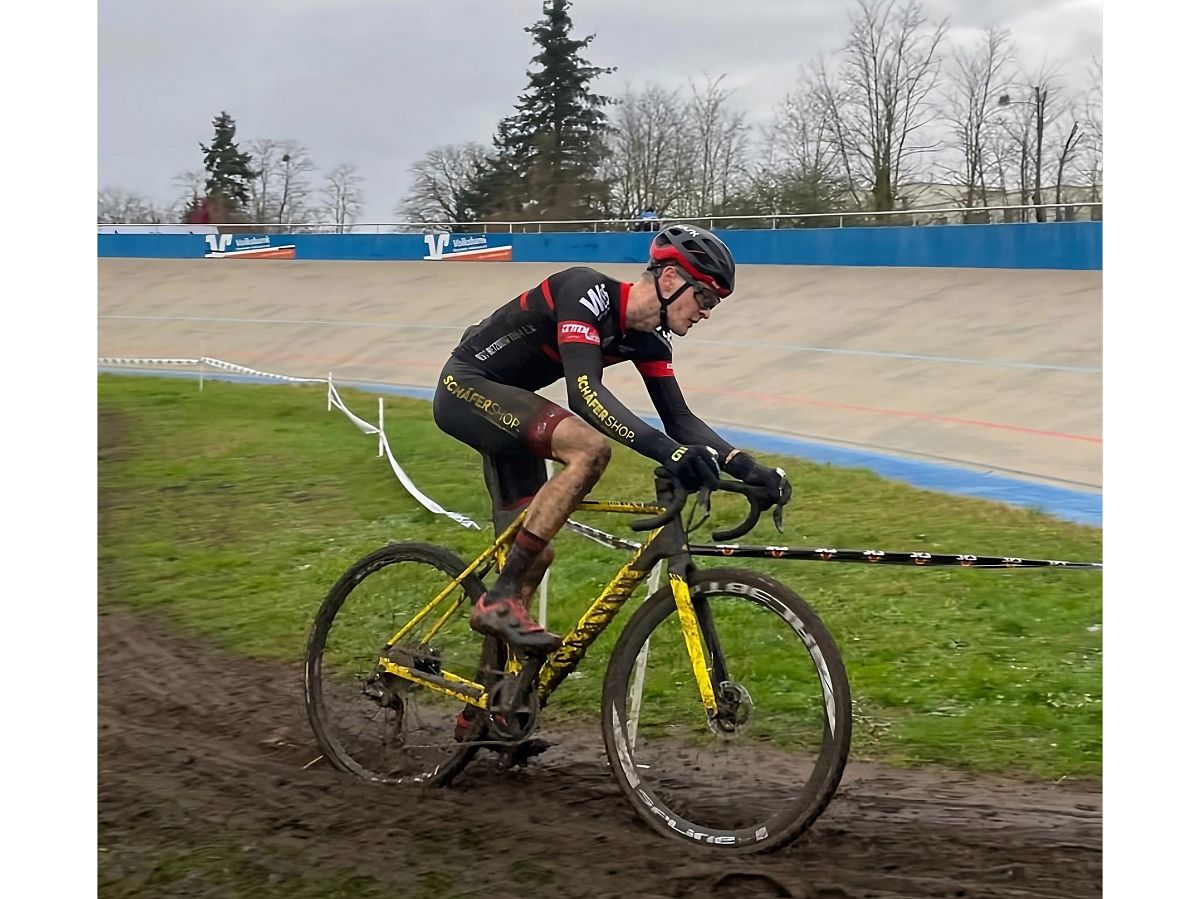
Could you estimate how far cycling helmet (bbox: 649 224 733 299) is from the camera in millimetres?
3297

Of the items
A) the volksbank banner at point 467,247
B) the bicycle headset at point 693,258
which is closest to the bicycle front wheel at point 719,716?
the bicycle headset at point 693,258

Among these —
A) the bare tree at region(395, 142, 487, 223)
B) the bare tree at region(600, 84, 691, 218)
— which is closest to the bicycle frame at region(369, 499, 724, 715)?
the bare tree at region(600, 84, 691, 218)

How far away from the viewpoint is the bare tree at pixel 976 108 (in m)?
12.3

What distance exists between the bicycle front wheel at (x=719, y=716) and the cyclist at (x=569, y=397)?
0.30 meters

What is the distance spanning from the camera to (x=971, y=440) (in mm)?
9680

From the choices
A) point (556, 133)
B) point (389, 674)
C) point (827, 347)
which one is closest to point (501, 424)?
point (389, 674)

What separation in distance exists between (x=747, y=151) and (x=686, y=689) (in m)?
5.98

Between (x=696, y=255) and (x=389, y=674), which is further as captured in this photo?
(x=389, y=674)

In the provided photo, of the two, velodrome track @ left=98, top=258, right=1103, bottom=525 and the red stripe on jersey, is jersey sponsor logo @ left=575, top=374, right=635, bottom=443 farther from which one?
velodrome track @ left=98, top=258, right=1103, bottom=525

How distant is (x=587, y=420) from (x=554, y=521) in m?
0.32

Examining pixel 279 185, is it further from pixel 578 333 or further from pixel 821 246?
pixel 578 333

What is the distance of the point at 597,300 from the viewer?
10.8ft

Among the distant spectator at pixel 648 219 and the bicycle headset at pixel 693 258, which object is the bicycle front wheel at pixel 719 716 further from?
the distant spectator at pixel 648 219
